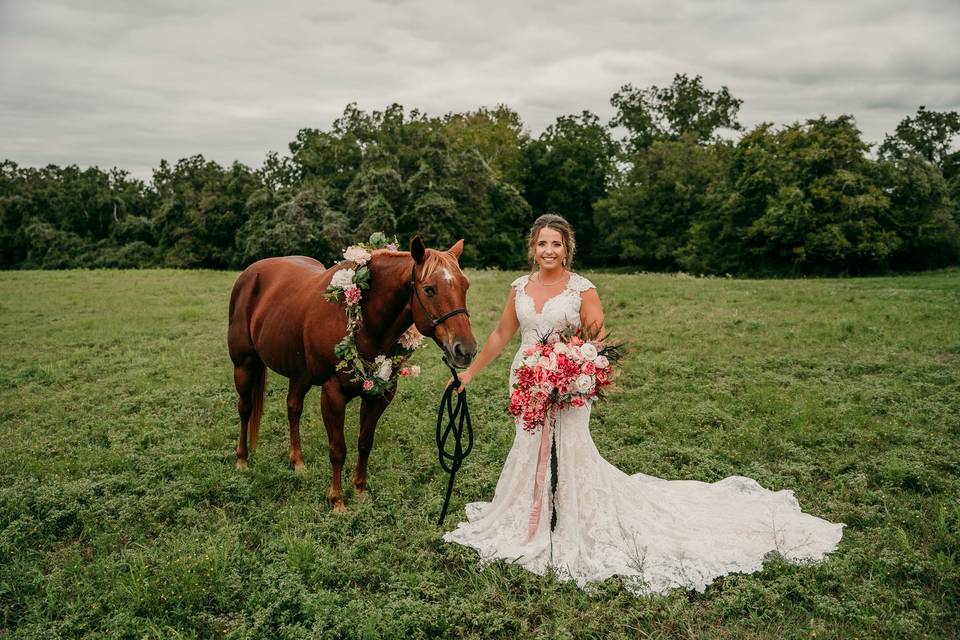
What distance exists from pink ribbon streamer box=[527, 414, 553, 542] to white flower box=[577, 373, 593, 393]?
0.60m

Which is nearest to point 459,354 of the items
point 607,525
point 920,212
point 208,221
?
point 607,525

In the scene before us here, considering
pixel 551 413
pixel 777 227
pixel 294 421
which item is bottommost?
pixel 294 421

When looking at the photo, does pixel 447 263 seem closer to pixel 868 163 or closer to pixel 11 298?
pixel 11 298

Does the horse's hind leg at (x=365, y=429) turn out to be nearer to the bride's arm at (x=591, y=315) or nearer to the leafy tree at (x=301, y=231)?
the bride's arm at (x=591, y=315)

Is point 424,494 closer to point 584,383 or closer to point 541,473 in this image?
point 541,473

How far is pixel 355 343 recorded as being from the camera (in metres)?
4.99

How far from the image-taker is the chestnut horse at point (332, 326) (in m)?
4.34

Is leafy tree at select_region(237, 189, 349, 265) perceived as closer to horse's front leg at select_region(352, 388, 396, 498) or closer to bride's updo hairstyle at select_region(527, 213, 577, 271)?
horse's front leg at select_region(352, 388, 396, 498)

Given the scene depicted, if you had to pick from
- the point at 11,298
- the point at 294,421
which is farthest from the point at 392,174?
the point at 294,421

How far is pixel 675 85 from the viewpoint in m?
57.6

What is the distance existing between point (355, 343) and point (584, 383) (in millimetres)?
2104

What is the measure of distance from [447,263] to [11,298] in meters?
21.4

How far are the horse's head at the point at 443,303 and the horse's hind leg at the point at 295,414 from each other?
2.15 metres

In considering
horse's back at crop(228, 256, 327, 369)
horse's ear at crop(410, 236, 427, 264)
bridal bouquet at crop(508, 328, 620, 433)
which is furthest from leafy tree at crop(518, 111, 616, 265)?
bridal bouquet at crop(508, 328, 620, 433)
